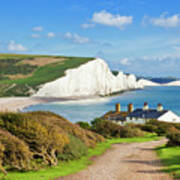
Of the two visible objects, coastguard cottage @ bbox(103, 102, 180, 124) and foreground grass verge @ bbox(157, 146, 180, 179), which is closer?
foreground grass verge @ bbox(157, 146, 180, 179)

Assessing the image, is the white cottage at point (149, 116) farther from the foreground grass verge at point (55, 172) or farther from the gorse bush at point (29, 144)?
the gorse bush at point (29, 144)

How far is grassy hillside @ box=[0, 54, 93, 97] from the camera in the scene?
13974 cm

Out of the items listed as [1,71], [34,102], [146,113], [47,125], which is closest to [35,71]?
[1,71]

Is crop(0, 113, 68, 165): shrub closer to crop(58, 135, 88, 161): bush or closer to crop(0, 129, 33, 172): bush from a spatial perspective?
crop(58, 135, 88, 161): bush

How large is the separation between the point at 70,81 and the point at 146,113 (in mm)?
84651

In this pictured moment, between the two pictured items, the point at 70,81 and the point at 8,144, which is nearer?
the point at 8,144

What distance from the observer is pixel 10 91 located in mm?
138500

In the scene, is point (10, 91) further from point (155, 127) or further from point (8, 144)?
point (8, 144)

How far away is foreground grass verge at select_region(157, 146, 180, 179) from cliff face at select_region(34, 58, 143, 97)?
116 metres

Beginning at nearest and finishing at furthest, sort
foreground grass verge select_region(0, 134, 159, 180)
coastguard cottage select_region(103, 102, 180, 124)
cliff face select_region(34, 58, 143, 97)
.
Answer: foreground grass verge select_region(0, 134, 159, 180) < coastguard cottage select_region(103, 102, 180, 124) < cliff face select_region(34, 58, 143, 97)

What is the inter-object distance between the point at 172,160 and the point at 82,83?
12885cm

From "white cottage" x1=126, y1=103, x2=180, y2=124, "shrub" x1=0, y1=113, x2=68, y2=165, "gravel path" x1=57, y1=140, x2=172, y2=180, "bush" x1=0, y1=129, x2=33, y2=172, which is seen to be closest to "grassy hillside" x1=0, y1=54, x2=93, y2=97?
"white cottage" x1=126, y1=103, x2=180, y2=124

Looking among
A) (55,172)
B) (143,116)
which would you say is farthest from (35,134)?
(143,116)

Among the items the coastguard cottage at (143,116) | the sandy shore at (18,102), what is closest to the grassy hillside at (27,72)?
the sandy shore at (18,102)
